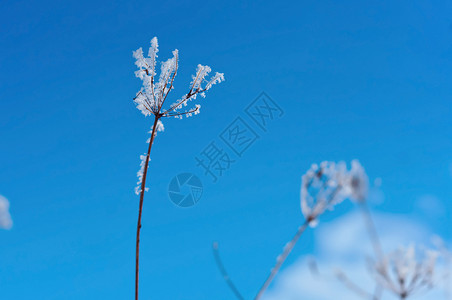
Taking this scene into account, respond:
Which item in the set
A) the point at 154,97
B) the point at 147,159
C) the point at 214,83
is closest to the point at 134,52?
the point at 154,97

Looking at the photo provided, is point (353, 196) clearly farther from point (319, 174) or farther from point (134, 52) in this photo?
point (134, 52)

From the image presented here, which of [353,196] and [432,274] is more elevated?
[353,196]

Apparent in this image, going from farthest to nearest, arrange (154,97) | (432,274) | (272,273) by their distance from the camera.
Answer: (432,274) → (154,97) → (272,273)

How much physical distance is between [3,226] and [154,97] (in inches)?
81.3

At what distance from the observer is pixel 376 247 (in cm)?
209

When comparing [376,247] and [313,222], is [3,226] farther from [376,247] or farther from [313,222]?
[376,247]

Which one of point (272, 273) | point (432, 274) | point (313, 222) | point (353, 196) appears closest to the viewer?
point (272, 273)

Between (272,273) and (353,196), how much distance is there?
0.99 metres

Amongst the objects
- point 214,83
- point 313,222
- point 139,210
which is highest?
point 214,83

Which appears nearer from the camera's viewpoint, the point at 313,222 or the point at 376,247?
the point at 313,222

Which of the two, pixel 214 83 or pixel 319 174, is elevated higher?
pixel 214 83

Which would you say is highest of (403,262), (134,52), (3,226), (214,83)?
(134,52)

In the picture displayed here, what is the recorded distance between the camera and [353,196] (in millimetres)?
2299

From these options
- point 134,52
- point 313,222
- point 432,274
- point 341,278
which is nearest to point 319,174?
point 313,222
